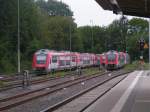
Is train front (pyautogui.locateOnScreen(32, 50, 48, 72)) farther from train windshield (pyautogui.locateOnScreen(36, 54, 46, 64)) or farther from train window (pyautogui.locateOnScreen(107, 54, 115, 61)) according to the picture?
train window (pyautogui.locateOnScreen(107, 54, 115, 61))

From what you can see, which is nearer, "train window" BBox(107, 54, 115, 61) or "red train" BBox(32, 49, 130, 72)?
"red train" BBox(32, 49, 130, 72)

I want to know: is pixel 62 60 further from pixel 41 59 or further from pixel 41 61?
pixel 41 61

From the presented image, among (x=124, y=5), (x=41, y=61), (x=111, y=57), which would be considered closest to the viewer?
(x=124, y=5)

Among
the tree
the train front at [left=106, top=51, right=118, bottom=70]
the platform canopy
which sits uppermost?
the tree

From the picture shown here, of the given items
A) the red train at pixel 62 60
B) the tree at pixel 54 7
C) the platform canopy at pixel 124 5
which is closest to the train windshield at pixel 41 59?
the red train at pixel 62 60

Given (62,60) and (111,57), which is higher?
(111,57)

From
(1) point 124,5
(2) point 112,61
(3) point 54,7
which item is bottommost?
(2) point 112,61

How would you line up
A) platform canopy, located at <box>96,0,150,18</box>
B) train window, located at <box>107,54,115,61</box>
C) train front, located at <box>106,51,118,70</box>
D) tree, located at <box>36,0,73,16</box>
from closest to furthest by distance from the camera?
platform canopy, located at <box>96,0,150,18</box> → train front, located at <box>106,51,118,70</box> → train window, located at <box>107,54,115,61</box> → tree, located at <box>36,0,73,16</box>

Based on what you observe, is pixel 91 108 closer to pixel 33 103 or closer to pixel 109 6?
pixel 33 103

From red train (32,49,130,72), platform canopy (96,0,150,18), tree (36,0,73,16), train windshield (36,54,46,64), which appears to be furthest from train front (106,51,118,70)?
tree (36,0,73,16)

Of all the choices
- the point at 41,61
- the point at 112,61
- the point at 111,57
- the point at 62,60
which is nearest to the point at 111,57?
the point at 111,57

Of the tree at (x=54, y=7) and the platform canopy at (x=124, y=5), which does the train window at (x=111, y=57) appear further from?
the tree at (x=54, y=7)

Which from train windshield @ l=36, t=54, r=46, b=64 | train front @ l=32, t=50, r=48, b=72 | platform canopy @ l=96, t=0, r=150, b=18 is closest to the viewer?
platform canopy @ l=96, t=0, r=150, b=18

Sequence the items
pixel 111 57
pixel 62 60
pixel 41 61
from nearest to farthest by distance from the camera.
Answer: pixel 41 61 < pixel 62 60 < pixel 111 57
